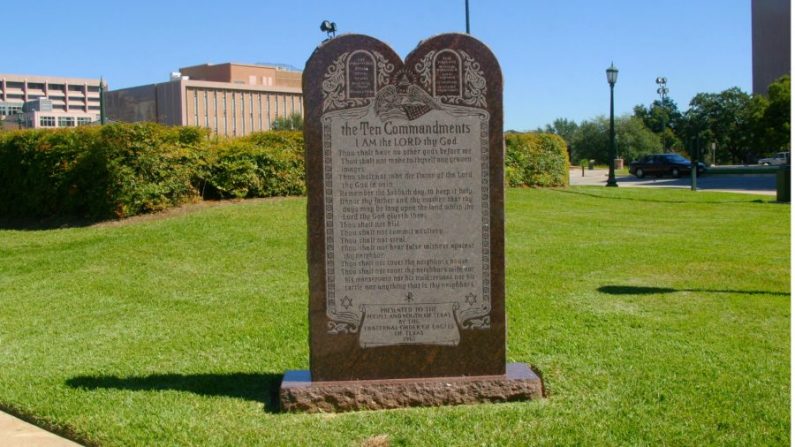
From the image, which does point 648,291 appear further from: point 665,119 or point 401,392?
point 665,119

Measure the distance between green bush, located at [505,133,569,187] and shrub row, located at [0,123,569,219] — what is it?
277 inches

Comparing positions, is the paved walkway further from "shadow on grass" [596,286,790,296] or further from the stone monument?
"shadow on grass" [596,286,790,296]

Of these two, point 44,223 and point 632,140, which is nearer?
point 44,223

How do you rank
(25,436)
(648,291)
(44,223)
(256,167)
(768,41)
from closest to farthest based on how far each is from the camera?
(25,436), (648,291), (44,223), (256,167), (768,41)

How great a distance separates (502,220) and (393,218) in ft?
2.11

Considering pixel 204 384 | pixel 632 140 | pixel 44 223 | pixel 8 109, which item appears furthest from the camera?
pixel 8 109

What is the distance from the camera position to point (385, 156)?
4996 millimetres

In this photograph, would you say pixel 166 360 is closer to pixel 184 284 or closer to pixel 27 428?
pixel 27 428

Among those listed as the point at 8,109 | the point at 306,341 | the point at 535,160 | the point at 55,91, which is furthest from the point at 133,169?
the point at 55,91

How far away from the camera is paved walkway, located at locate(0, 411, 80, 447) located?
4.68 metres

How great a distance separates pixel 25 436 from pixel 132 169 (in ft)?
35.4

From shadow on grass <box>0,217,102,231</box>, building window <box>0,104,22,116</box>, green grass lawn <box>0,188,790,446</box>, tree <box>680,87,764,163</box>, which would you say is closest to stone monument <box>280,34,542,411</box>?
green grass lawn <box>0,188,790,446</box>

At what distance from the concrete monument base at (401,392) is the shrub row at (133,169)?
35.5 ft

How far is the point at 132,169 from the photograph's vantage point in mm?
15086
